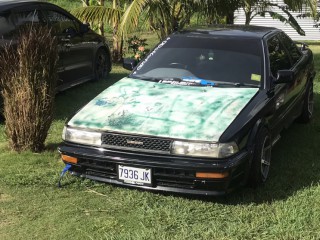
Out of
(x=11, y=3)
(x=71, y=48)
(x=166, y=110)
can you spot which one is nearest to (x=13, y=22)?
(x=11, y=3)

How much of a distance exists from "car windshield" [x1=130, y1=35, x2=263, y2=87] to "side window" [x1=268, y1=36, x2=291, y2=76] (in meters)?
0.22

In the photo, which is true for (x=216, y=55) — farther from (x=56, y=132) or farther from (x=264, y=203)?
(x=56, y=132)

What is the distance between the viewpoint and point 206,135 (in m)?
3.80

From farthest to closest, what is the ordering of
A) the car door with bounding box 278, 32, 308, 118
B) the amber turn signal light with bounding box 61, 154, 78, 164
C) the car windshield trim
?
1. the car door with bounding box 278, 32, 308, 118
2. the car windshield trim
3. the amber turn signal light with bounding box 61, 154, 78, 164

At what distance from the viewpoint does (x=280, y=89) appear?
502cm

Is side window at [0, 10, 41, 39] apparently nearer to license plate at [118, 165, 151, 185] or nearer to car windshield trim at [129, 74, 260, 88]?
car windshield trim at [129, 74, 260, 88]

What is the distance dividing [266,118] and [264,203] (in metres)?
0.89

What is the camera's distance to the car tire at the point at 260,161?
13.6 ft

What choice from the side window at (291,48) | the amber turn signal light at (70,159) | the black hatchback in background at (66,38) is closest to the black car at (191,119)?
the amber turn signal light at (70,159)

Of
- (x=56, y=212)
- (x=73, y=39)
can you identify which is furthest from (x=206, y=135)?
(x=73, y=39)

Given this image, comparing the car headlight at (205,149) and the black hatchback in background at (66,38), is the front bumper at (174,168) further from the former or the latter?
the black hatchback in background at (66,38)

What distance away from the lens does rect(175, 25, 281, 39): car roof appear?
5.36 m

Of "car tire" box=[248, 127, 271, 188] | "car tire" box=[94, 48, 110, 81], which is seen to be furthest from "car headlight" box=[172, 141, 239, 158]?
"car tire" box=[94, 48, 110, 81]

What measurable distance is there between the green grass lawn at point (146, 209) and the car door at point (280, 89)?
52cm
